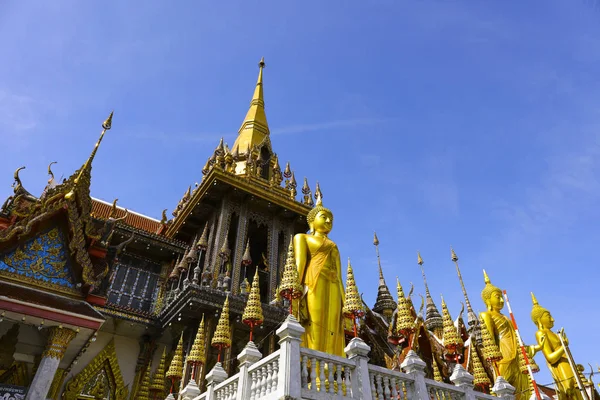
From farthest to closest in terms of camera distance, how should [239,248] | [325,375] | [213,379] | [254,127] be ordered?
[254,127], [239,248], [213,379], [325,375]

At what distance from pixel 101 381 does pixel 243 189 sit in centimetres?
779

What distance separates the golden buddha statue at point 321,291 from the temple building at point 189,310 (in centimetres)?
42

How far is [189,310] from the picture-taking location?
1288 cm

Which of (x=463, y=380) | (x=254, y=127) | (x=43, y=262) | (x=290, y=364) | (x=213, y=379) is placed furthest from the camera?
(x=254, y=127)

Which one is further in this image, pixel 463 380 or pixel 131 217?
pixel 131 217

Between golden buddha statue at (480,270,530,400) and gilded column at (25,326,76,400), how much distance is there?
28.7ft

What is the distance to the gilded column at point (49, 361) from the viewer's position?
770 centimetres

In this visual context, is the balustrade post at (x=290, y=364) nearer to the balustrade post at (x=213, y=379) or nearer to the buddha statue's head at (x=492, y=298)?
the balustrade post at (x=213, y=379)

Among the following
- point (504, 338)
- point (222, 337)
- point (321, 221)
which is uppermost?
point (321, 221)

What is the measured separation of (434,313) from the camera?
2117cm

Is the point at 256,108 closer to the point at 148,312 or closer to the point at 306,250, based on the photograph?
the point at 148,312

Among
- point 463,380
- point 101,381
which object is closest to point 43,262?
point 101,381

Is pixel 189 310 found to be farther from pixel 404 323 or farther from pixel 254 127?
pixel 254 127

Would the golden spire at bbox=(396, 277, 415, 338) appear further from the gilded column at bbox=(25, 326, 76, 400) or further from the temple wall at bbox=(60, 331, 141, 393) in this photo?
the temple wall at bbox=(60, 331, 141, 393)
